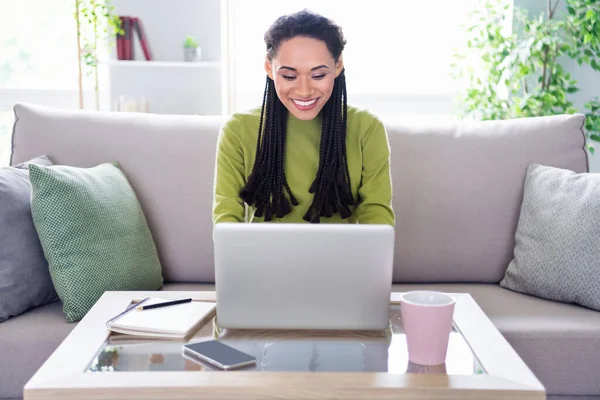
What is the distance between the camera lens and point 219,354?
102 centimetres

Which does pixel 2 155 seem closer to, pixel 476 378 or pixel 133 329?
pixel 133 329

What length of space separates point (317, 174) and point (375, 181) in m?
0.15

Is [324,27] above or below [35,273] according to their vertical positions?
above

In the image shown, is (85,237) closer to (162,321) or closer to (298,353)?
(162,321)

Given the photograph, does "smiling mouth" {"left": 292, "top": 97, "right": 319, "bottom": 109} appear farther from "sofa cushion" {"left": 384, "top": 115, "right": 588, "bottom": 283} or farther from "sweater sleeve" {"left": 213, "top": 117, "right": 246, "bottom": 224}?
"sofa cushion" {"left": 384, "top": 115, "right": 588, "bottom": 283}

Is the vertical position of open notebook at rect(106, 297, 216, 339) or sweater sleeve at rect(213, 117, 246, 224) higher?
sweater sleeve at rect(213, 117, 246, 224)

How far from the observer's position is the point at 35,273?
5.53ft

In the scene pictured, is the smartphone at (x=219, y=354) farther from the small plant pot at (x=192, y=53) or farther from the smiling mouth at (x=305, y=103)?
the small plant pot at (x=192, y=53)

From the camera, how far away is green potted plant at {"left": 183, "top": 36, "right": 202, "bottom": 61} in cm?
362

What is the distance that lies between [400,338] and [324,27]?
0.75 m

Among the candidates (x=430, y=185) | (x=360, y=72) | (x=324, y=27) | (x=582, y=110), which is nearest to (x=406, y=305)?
(x=324, y=27)

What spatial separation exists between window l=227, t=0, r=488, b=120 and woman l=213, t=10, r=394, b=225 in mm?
2186

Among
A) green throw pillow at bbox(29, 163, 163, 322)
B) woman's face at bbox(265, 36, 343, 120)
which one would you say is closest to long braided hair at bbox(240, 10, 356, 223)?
woman's face at bbox(265, 36, 343, 120)

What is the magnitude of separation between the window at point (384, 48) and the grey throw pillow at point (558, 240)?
2000 mm
